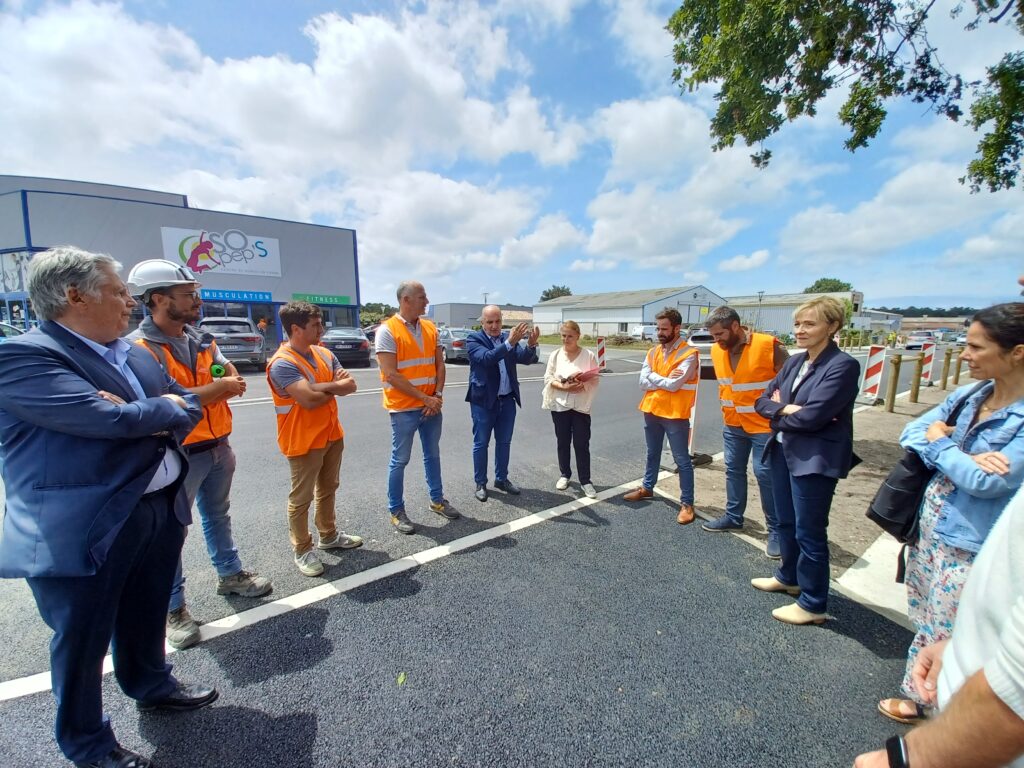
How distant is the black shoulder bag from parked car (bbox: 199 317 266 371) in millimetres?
14346

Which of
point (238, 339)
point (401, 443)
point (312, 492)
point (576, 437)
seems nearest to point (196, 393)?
point (312, 492)

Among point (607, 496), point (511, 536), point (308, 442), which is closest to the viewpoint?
point (308, 442)

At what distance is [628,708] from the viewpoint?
6.37ft

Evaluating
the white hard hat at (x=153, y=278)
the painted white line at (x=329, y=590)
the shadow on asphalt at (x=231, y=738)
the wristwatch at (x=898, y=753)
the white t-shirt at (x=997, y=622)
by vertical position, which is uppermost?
the white hard hat at (x=153, y=278)

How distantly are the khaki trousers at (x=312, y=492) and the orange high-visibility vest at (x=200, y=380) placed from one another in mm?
508

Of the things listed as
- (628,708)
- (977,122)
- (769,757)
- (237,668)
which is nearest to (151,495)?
(237,668)

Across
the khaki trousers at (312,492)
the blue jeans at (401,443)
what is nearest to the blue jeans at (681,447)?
the blue jeans at (401,443)

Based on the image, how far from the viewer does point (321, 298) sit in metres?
24.2

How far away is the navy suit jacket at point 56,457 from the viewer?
1422 mm

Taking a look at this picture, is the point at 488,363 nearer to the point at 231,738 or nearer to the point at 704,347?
the point at 231,738

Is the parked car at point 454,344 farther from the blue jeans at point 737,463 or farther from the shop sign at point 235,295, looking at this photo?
the blue jeans at point 737,463

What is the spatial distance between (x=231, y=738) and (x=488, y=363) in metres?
3.02

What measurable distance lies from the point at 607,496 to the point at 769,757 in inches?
104

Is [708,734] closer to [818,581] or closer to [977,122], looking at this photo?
[818,581]
